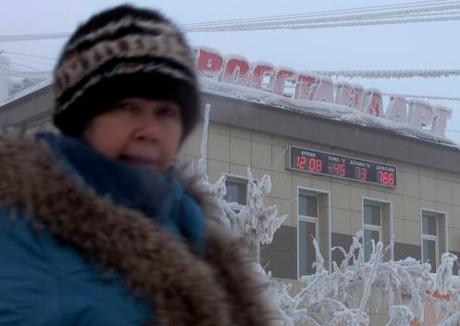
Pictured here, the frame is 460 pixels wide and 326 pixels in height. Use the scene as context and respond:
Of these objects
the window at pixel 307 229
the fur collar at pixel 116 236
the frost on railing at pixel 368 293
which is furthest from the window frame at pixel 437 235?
the fur collar at pixel 116 236

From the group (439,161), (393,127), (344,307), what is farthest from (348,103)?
(344,307)

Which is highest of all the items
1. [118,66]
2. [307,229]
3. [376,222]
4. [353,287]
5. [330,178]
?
[330,178]

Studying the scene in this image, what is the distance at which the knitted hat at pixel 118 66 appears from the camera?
157cm

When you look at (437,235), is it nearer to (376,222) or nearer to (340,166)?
(376,222)

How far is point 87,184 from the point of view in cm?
148

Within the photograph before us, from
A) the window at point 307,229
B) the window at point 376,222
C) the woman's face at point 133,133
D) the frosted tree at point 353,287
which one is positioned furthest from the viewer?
the window at point 376,222

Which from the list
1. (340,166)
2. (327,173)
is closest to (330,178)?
(327,173)

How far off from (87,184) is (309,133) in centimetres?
1600

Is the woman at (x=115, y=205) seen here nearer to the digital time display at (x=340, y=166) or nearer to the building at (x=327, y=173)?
the building at (x=327, y=173)

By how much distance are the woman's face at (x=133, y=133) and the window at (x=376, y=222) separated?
57.1 feet

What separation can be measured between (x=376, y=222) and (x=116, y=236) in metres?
18.1

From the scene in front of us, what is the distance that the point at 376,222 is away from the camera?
19219mm

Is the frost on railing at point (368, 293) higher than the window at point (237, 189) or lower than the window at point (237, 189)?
lower

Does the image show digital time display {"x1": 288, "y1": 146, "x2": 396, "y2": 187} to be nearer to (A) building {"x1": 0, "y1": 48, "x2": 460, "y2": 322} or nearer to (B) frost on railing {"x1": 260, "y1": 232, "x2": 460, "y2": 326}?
(A) building {"x1": 0, "y1": 48, "x2": 460, "y2": 322}
